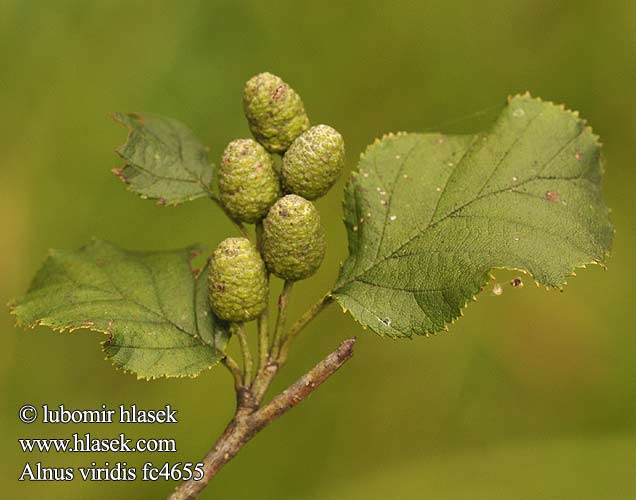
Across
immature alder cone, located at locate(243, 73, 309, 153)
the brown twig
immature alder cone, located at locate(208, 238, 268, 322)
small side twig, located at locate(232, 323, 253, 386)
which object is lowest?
the brown twig

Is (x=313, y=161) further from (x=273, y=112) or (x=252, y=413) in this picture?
(x=252, y=413)

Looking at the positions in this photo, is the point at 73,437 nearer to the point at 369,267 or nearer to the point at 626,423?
the point at 369,267

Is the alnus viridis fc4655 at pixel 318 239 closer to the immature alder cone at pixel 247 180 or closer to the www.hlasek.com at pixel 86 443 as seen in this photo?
the immature alder cone at pixel 247 180

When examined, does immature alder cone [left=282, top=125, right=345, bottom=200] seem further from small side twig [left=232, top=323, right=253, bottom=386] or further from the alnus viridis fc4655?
small side twig [left=232, top=323, right=253, bottom=386]

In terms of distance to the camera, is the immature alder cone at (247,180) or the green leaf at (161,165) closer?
the immature alder cone at (247,180)

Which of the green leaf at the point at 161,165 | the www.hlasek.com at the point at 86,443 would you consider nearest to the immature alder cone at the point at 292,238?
the green leaf at the point at 161,165

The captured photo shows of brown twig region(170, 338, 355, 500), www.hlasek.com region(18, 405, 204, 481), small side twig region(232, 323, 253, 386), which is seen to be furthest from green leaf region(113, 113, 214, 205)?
www.hlasek.com region(18, 405, 204, 481)
